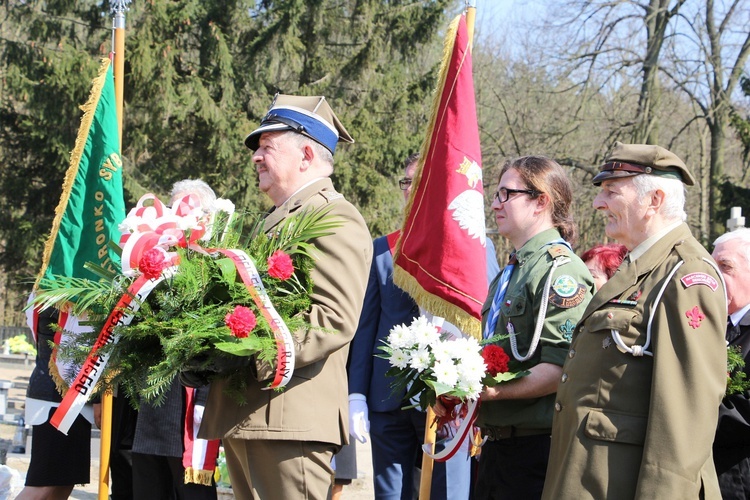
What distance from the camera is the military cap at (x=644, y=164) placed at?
2.95m

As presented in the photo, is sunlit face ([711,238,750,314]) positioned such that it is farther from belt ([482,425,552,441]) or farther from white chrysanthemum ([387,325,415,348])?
white chrysanthemum ([387,325,415,348])

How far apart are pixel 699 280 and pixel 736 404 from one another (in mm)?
1105

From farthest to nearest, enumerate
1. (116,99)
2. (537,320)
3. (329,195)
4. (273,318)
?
(116,99), (329,195), (537,320), (273,318)

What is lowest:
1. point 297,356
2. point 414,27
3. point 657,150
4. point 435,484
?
point 435,484

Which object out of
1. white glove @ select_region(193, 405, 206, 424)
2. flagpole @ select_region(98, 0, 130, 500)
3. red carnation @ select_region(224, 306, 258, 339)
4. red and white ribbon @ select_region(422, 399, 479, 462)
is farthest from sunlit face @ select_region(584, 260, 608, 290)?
flagpole @ select_region(98, 0, 130, 500)

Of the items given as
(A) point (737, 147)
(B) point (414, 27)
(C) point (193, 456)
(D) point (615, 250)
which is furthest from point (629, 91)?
(C) point (193, 456)

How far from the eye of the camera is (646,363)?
2.70 meters

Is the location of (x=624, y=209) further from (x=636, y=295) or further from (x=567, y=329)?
(x=567, y=329)

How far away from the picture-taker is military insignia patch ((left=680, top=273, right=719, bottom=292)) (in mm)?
2654

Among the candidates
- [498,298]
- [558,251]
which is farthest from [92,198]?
[558,251]

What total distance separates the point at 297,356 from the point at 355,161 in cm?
1483

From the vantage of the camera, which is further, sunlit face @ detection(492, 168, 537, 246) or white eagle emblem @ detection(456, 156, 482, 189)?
white eagle emblem @ detection(456, 156, 482, 189)

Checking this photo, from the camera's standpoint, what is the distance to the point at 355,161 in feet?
58.4

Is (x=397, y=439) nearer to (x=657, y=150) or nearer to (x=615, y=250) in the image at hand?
(x=615, y=250)
